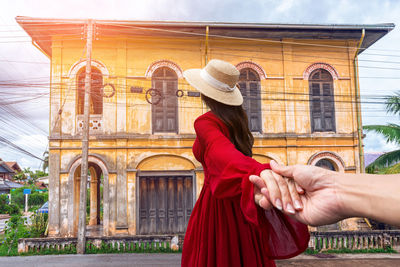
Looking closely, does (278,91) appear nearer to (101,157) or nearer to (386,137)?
(386,137)

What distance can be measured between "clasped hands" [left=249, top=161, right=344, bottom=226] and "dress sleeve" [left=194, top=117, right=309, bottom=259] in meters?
0.08

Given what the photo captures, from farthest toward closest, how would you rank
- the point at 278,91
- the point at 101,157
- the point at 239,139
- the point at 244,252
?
1. the point at 278,91
2. the point at 101,157
3. the point at 239,139
4. the point at 244,252

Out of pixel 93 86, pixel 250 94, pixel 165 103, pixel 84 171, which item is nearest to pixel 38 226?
pixel 84 171

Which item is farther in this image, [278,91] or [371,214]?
[278,91]

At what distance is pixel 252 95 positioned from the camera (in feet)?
40.3

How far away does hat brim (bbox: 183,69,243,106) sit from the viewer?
6.22ft

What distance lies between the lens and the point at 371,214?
0.88 metres

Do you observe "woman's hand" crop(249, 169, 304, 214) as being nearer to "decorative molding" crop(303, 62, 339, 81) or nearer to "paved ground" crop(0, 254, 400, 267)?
"paved ground" crop(0, 254, 400, 267)

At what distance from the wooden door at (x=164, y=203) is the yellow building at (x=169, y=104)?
0.04 m

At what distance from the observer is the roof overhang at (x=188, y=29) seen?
11.0 meters

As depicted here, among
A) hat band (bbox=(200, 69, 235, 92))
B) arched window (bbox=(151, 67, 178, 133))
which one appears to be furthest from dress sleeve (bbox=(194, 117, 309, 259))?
arched window (bbox=(151, 67, 178, 133))

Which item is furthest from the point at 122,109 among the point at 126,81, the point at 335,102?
the point at 335,102

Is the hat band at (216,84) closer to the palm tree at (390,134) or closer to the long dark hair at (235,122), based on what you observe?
the long dark hair at (235,122)

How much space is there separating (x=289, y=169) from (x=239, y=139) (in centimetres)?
82
